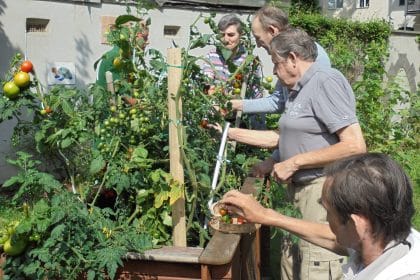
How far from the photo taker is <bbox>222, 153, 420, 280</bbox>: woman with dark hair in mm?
1511

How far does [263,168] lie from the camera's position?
334 centimetres

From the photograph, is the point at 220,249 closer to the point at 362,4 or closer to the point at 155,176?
the point at 155,176

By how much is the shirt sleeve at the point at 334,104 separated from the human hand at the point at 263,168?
0.66 m

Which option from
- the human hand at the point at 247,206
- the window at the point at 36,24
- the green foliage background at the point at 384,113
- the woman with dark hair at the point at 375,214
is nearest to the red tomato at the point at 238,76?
the human hand at the point at 247,206

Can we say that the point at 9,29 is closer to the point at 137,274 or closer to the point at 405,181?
the point at 137,274

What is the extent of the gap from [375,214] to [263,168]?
1827 millimetres

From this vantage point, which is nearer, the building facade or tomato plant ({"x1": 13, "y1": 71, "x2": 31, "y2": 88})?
tomato plant ({"x1": 13, "y1": 71, "x2": 31, "y2": 88})

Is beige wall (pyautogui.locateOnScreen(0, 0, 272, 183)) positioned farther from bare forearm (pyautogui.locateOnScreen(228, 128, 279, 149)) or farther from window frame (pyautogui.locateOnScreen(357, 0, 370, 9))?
window frame (pyautogui.locateOnScreen(357, 0, 370, 9))

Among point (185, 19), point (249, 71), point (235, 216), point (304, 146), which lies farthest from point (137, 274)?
point (185, 19)

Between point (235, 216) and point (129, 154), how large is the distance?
618 mm

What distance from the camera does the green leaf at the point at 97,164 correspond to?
2.59m

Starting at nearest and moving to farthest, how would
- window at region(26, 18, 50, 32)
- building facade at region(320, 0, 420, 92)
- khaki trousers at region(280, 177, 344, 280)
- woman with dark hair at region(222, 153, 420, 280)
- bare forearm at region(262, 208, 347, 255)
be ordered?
woman with dark hair at region(222, 153, 420, 280), bare forearm at region(262, 208, 347, 255), khaki trousers at region(280, 177, 344, 280), window at region(26, 18, 50, 32), building facade at region(320, 0, 420, 92)

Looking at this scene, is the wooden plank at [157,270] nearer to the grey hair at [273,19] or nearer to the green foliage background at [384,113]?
the grey hair at [273,19]

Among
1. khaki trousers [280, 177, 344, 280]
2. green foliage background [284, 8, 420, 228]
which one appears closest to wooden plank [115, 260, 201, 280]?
khaki trousers [280, 177, 344, 280]
